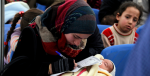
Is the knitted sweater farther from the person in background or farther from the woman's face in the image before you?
the woman's face

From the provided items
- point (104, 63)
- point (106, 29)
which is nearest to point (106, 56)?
point (104, 63)

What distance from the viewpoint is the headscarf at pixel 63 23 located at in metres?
0.98

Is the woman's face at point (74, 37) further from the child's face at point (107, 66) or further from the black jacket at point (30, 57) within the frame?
the child's face at point (107, 66)

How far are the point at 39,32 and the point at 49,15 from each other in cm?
15

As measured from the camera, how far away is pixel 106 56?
4.25ft

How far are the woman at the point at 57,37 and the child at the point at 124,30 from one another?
2.84ft

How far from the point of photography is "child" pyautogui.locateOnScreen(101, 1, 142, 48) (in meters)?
1.92

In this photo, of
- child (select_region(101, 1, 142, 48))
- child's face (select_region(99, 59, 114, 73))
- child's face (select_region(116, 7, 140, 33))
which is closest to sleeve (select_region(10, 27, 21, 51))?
child's face (select_region(99, 59, 114, 73))

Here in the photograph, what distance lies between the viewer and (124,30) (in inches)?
78.0

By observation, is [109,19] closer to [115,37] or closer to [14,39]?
[115,37]

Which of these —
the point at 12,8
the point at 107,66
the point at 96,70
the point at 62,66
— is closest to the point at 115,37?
the point at 107,66

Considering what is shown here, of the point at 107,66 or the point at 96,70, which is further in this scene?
the point at 107,66

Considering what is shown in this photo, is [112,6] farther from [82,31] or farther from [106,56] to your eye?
[82,31]

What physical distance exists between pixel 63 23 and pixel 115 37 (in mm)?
1147
